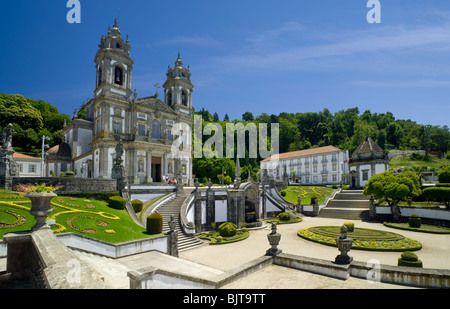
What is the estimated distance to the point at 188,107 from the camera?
45125mm

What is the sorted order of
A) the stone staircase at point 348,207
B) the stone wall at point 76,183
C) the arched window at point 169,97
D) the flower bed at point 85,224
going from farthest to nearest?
1. the arched window at point 169,97
2. the stone staircase at point 348,207
3. the stone wall at point 76,183
4. the flower bed at point 85,224

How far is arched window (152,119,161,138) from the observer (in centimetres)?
3906

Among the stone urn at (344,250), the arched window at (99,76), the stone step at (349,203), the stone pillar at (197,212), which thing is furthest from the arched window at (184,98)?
the stone urn at (344,250)

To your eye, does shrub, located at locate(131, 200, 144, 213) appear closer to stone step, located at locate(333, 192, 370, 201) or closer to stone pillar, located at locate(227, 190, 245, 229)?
stone pillar, located at locate(227, 190, 245, 229)

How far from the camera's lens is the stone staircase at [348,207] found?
34188 millimetres

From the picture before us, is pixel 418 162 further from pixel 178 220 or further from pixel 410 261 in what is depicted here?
pixel 178 220

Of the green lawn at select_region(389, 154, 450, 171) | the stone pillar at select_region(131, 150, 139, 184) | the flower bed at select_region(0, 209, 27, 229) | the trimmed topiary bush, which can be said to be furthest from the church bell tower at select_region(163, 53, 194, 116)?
the green lawn at select_region(389, 154, 450, 171)

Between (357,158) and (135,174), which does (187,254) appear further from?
(357,158)

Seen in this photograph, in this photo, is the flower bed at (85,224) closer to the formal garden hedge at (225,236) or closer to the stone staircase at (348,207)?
the formal garden hedge at (225,236)

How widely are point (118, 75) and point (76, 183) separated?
21070 mm

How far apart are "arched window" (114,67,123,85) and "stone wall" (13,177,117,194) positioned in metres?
19.3

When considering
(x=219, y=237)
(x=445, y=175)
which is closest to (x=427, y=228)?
(x=445, y=175)

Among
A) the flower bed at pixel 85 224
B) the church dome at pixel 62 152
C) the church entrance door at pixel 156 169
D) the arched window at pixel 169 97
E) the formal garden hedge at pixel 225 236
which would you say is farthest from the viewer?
the arched window at pixel 169 97
